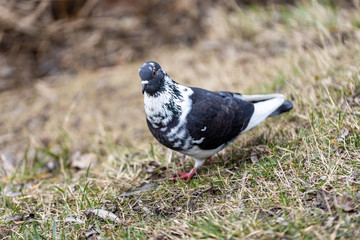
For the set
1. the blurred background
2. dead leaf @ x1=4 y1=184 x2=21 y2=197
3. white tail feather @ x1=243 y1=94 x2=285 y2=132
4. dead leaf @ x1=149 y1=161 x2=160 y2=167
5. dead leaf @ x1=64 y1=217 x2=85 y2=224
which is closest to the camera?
dead leaf @ x1=64 y1=217 x2=85 y2=224

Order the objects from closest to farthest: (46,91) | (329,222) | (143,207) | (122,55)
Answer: (329,222), (143,207), (46,91), (122,55)

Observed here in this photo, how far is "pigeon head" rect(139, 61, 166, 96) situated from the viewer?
3086 mm

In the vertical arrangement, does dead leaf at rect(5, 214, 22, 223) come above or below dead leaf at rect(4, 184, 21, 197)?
above

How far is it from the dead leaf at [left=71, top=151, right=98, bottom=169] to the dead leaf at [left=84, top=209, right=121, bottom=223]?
1.33m

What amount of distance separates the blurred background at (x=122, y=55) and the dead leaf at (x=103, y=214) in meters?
1.40

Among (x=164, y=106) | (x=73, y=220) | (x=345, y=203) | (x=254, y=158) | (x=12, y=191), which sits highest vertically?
(x=164, y=106)

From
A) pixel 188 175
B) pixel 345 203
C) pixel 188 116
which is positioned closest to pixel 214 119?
pixel 188 116

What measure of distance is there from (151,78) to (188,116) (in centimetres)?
50

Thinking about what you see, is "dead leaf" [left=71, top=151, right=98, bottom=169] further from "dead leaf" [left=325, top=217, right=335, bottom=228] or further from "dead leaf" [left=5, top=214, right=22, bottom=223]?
"dead leaf" [left=325, top=217, right=335, bottom=228]

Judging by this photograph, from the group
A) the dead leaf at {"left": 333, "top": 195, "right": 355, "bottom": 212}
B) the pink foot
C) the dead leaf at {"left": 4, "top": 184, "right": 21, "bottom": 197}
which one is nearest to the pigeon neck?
the pink foot

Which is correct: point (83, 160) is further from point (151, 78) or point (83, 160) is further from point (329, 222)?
point (329, 222)

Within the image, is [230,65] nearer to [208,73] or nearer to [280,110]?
[208,73]

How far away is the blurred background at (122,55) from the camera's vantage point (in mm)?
5156

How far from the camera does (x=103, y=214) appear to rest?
10.2 feet
